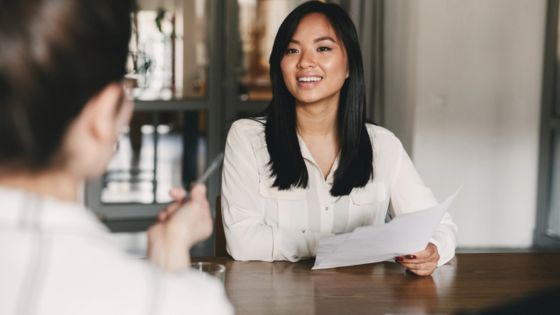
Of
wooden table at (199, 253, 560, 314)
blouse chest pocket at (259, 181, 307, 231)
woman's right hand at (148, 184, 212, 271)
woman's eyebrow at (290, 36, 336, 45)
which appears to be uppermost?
woman's eyebrow at (290, 36, 336, 45)

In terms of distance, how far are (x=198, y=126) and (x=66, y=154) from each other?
4265mm

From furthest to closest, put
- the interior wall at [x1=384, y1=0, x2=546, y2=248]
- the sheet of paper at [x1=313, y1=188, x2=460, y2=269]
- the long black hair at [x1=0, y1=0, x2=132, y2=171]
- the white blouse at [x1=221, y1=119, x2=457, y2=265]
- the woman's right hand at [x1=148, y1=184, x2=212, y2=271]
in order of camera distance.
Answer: the interior wall at [x1=384, y1=0, x2=546, y2=248]
the white blouse at [x1=221, y1=119, x2=457, y2=265]
the sheet of paper at [x1=313, y1=188, x2=460, y2=269]
the woman's right hand at [x1=148, y1=184, x2=212, y2=271]
the long black hair at [x1=0, y1=0, x2=132, y2=171]

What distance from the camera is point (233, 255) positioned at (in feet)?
6.22

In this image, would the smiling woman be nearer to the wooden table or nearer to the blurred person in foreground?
the wooden table

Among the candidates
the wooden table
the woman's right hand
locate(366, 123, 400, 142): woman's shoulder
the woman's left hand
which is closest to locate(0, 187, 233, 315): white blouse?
the woman's right hand

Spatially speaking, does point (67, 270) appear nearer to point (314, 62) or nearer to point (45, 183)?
point (45, 183)

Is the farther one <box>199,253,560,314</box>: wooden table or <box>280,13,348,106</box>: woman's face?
<box>280,13,348,106</box>: woman's face

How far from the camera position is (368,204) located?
219cm

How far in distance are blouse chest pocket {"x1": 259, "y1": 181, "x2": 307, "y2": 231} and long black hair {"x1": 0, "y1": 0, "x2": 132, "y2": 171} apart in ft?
4.72

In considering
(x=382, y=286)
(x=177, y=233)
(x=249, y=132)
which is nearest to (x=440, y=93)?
(x=249, y=132)

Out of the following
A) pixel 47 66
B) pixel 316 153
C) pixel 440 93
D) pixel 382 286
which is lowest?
pixel 382 286

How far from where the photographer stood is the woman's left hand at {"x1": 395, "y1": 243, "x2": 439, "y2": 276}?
1.73 metres

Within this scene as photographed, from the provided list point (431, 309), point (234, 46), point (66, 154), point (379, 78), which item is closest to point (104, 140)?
point (66, 154)

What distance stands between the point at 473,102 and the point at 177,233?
3705 millimetres
